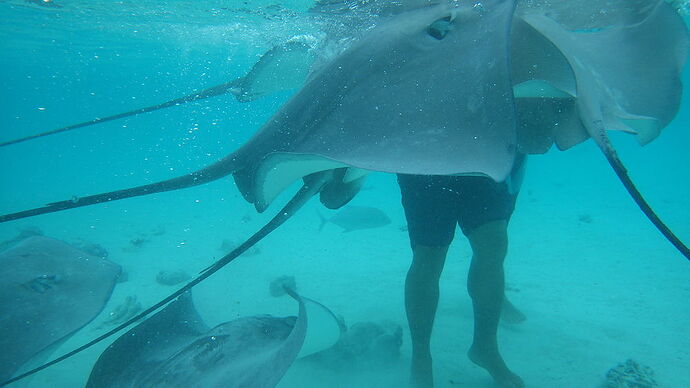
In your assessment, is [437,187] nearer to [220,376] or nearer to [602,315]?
[220,376]

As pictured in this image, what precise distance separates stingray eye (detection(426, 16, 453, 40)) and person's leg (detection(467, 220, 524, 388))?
1.76 m

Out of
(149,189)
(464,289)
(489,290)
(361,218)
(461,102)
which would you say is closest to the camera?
(461,102)

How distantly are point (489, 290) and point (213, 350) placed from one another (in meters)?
2.39

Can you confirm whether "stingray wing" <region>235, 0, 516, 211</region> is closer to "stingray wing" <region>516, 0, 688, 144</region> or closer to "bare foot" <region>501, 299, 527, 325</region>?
"stingray wing" <region>516, 0, 688, 144</region>

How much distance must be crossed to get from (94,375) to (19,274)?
81.1 inches

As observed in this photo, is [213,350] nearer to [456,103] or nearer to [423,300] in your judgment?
[423,300]

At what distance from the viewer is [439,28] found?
1973 millimetres

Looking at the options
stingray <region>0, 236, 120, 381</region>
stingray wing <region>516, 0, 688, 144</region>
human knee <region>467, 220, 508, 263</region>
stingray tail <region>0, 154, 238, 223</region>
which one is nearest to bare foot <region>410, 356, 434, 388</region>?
human knee <region>467, 220, 508, 263</region>

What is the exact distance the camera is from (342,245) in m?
11.9

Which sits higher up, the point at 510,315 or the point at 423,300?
the point at 423,300

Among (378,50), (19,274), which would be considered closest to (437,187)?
(378,50)

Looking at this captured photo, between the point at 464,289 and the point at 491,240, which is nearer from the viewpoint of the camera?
the point at 491,240

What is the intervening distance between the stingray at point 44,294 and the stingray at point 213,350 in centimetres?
82

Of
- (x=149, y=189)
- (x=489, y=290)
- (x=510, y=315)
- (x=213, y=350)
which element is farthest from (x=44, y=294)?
(x=510, y=315)
